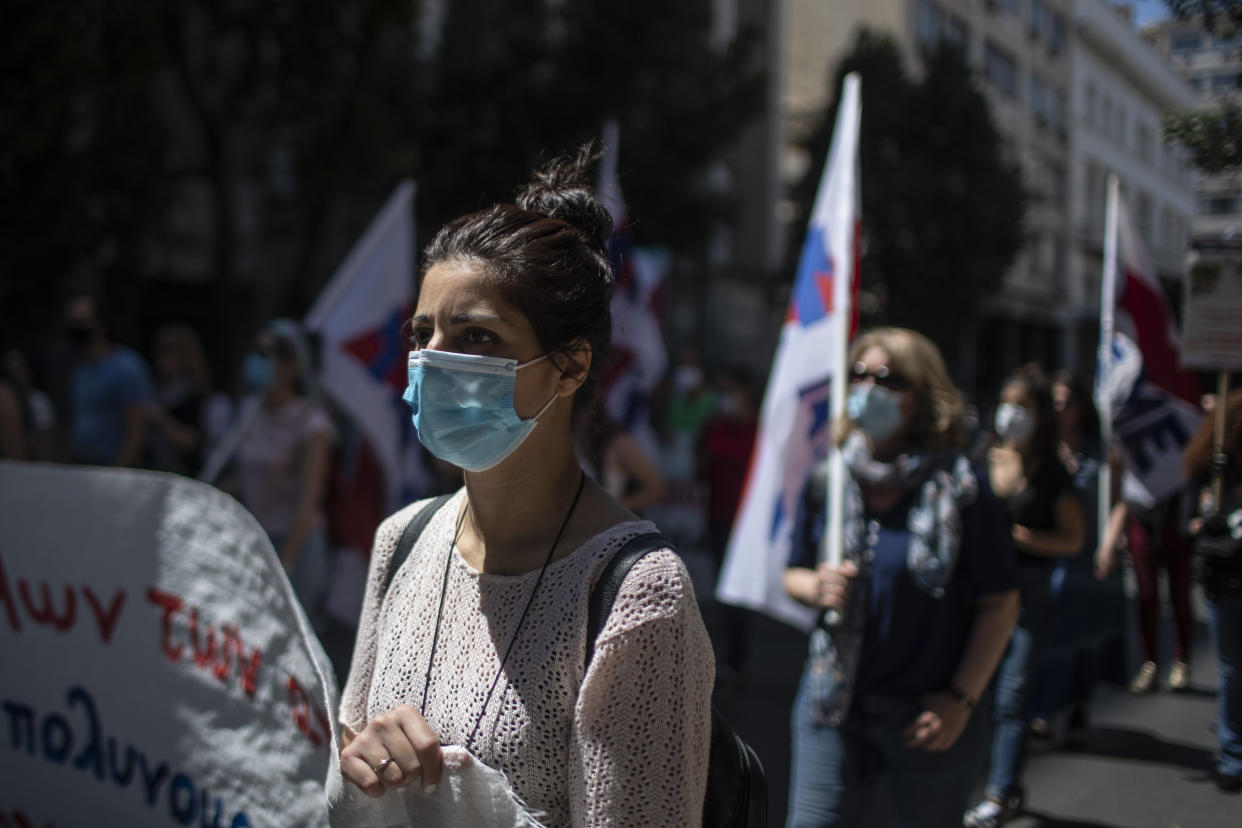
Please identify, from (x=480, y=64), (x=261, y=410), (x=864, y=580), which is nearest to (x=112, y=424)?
(x=261, y=410)

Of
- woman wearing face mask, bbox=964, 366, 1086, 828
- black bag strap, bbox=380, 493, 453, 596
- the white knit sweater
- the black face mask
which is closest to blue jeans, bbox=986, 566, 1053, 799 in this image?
woman wearing face mask, bbox=964, 366, 1086, 828

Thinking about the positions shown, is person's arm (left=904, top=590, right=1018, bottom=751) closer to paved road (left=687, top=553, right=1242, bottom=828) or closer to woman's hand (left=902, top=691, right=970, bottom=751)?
woman's hand (left=902, top=691, right=970, bottom=751)

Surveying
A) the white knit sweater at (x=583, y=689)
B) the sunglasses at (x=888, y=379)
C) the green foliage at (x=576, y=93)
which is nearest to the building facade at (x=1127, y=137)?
the sunglasses at (x=888, y=379)

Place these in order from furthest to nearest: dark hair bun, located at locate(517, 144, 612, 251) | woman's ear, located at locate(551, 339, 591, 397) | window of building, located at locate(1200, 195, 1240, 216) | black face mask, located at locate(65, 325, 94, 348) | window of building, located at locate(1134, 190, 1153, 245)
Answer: black face mask, located at locate(65, 325, 94, 348) → window of building, located at locate(1134, 190, 1153, 245) → window of building, located at locate(1200, 195, 1240, 216) → dark hair bun, located at locate(517, 144, 612, 251) → woman's ear, located at locate(551, 339, 591, 397)

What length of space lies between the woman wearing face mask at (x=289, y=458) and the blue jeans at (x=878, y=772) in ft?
9.40

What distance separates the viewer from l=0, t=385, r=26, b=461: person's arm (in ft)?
18.8

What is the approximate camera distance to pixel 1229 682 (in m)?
4.37

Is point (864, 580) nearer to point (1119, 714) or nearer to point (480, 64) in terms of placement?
point (1119, 714)

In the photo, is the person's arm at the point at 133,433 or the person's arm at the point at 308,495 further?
the person's arm at the point at 133,433

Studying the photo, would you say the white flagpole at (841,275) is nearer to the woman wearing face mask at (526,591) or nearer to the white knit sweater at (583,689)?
the woman wearing face mask at (526,591)

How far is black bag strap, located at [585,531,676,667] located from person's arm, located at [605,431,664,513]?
4.57 metres

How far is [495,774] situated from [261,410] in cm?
416

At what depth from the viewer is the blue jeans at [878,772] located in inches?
113

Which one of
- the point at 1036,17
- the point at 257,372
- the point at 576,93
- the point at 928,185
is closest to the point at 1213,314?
the point at 257,372
